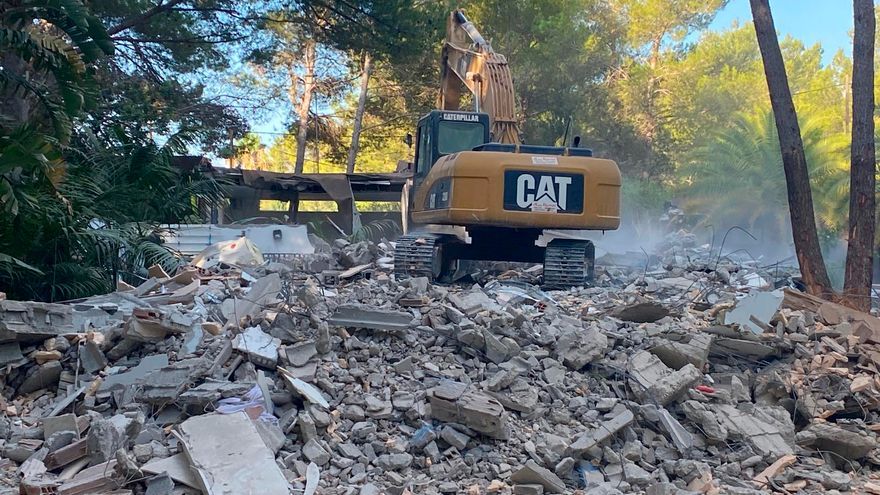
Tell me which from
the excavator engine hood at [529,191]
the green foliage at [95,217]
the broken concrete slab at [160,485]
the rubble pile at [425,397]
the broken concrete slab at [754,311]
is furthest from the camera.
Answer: the excavator engine hood at [529,191]

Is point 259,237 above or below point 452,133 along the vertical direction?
below

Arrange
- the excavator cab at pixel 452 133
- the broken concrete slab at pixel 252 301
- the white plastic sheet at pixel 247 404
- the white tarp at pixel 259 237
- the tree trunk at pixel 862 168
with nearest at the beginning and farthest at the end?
the white plastic sheet at pixel 247 404 < the broken concrete slab at pixel 252 301 < the tree trunk at pixel 862 168 < the excavator cab at pixel 452 133 < the white tarp at pixel 259 237

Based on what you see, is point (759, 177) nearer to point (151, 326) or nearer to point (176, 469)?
point (151, 326)

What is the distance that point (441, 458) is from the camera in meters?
4.43

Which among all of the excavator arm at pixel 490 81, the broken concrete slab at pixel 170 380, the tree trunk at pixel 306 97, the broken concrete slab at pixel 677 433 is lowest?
the broken concrete slab at pixel 677 433

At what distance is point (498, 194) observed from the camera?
880 cm

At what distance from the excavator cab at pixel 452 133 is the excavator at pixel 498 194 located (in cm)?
1

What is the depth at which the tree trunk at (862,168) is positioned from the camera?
8484mm

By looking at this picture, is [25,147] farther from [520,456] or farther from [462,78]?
[462,78]

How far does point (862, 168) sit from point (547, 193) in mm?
3387

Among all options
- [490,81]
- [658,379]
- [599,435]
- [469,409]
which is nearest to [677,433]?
[658,379]

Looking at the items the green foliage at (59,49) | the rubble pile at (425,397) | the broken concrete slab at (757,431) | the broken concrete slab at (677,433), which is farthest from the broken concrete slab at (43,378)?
the broken concrete slab at (757,431)

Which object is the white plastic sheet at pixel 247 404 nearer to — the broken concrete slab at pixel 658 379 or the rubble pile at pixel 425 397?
the rubble pile at pixel 425 397

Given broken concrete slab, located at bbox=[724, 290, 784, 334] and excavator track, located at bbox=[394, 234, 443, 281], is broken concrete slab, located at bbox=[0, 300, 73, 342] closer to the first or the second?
excavator track, located at bbox=[394, 234, 443, 281]
